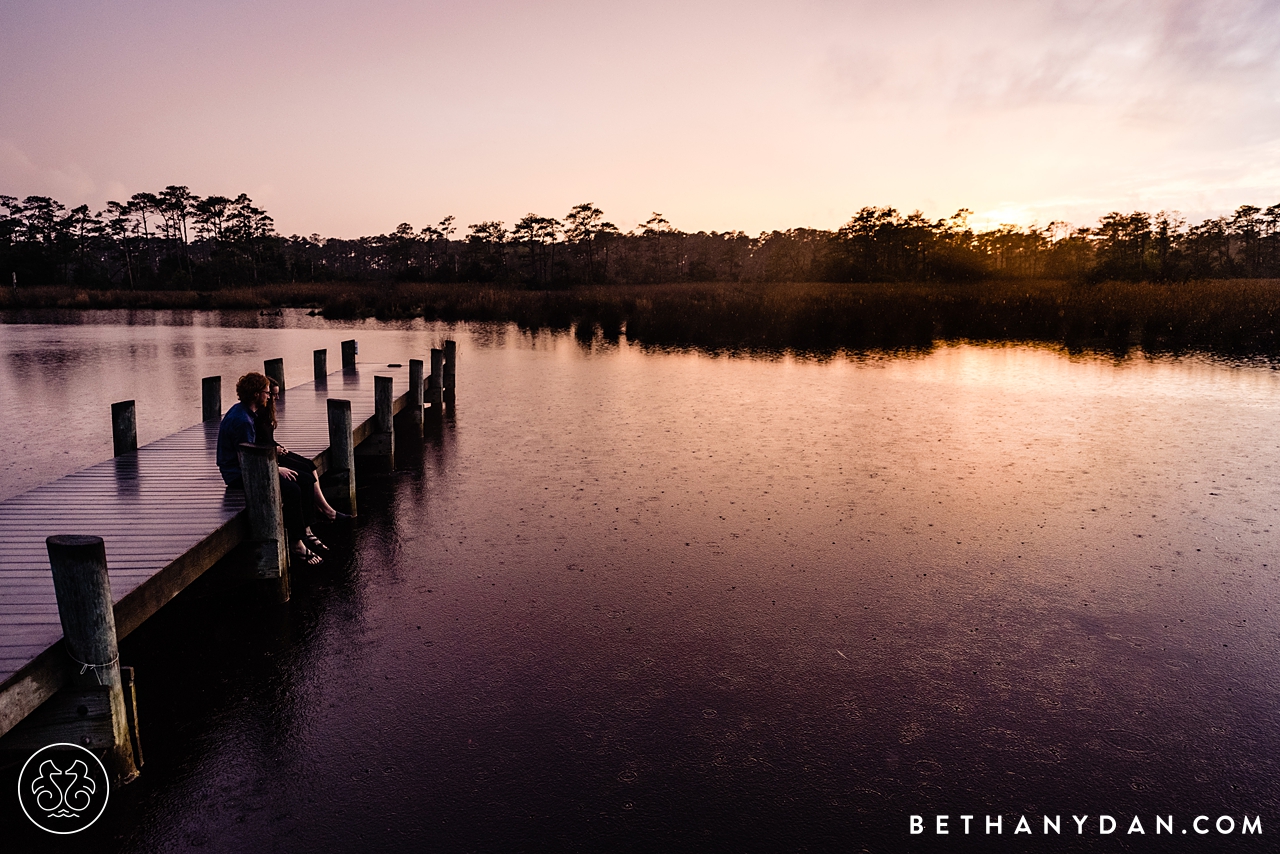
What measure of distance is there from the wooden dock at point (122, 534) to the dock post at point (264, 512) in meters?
0.14

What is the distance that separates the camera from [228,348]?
2873 centimetres

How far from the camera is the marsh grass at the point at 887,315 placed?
28094mm

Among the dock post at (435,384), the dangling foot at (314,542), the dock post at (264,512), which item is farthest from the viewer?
the dock post at (435,384)

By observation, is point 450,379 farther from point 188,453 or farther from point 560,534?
point 560,534

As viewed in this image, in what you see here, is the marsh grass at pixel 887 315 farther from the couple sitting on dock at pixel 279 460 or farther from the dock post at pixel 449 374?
the couple sitting on dock at pixel 279 460

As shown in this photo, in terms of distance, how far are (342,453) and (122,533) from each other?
3.39 metres

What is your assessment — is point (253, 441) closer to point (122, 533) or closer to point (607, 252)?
point (122, 533)

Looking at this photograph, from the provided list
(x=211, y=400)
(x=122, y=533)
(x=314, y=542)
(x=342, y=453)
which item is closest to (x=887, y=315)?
(x=211, y=400)

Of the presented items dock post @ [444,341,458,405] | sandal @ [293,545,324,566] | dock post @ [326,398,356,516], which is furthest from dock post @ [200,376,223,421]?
dock post @ [444,341,458,405]

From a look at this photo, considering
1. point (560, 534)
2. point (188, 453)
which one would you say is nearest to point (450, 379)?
point (188, 453)

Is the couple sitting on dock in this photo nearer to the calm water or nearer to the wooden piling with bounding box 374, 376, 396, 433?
the calm water

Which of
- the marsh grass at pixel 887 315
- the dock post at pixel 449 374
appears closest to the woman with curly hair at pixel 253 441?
the dock post at pixel 449 374

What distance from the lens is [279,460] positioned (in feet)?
26.3

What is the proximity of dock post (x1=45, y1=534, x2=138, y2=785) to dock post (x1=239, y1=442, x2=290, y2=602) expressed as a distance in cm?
218
